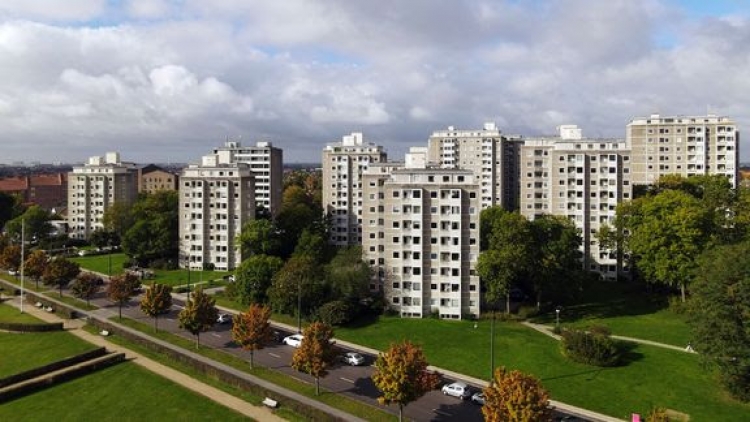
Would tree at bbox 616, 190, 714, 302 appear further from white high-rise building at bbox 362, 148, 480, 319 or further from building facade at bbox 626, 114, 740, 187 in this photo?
building facade at bbox 626, 114, 740, 187

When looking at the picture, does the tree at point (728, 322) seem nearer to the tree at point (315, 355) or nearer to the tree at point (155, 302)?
the tree at point (315, 355)

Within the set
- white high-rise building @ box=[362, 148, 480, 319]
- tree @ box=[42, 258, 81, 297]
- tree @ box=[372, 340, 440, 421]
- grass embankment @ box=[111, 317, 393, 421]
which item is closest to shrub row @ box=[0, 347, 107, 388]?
grass embankment @ box=[111, 317, 393, 421]

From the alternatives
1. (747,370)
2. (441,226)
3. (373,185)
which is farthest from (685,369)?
(373,185)

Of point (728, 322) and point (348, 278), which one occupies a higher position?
point (348, 278)

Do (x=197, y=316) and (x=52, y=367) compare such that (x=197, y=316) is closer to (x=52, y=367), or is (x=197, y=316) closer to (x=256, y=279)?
(x=52, y=367)

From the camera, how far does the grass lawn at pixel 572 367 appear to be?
5247 cm

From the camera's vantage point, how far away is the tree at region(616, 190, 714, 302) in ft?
252

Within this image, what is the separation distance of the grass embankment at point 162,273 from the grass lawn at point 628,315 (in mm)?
58770

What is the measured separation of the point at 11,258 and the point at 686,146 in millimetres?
138688

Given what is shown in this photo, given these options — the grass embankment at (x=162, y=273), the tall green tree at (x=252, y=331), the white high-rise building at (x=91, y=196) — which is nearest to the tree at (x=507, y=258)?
the tall green tree at (x=252, y=331)

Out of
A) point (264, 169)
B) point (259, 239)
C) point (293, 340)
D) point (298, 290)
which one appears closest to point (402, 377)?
point (293, 340)

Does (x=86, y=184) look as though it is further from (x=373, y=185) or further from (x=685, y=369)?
(x=685, y=369)

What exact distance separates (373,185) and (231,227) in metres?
33.0

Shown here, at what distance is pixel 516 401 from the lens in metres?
41.2
